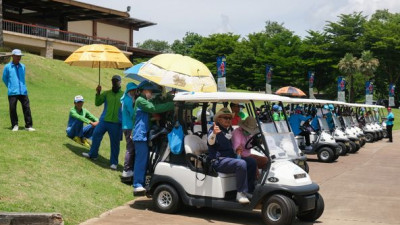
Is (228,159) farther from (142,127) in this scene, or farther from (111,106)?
(111,106)

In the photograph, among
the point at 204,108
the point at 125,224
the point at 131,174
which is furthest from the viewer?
the point at 131,174

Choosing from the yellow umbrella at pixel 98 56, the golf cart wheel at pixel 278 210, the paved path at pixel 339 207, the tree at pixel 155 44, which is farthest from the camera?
the tree at pixel 155 44

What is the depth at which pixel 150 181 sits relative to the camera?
315 inches

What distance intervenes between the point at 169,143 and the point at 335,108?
13.4 metres

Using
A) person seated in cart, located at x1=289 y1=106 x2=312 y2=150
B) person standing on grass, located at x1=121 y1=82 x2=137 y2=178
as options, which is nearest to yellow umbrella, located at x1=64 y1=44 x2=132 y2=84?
person standing on grass, located at x1=121 y1=82 x2=137 y2=178

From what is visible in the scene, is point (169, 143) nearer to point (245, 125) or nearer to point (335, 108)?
point (245, 125)

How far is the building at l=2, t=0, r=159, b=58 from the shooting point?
35.6 meters

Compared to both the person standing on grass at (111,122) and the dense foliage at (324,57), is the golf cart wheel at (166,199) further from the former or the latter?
the dense foliage at (324,57)

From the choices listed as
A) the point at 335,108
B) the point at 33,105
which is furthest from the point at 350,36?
Answer: the point at 33,105

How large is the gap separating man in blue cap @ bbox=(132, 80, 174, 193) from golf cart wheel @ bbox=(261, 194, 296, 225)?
81.5 inches

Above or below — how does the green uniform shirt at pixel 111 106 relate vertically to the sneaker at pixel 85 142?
above

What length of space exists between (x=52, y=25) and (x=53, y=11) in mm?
2064

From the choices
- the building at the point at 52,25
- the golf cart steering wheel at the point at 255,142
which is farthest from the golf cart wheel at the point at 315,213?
the building at the point at 52,25

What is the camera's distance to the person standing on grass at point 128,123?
9.08 meters
